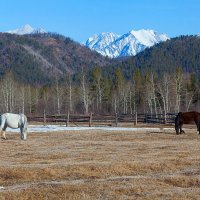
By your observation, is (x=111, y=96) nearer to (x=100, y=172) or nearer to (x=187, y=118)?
(x=187, y=118)

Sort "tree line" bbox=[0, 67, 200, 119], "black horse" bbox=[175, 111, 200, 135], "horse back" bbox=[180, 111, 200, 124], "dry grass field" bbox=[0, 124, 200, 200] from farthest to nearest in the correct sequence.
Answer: "tree line" bbox=[0, 67, 200, 119]
"horse back" bbox=[180, 111, 200, 124]
"black horse" bbox=[175, 111, 200, 135]
"dry grass field" bbox=[0, 124, 200, 200]

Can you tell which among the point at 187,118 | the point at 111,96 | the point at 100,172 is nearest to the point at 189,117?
the point at 187,118

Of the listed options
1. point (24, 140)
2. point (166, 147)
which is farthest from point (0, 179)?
point (24, 140)

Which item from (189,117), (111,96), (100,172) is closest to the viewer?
(100,172)

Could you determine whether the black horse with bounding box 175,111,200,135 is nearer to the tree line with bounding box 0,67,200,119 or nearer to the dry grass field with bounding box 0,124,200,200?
the dry grass field with bounding box 0,124,200,200

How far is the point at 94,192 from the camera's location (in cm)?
1193

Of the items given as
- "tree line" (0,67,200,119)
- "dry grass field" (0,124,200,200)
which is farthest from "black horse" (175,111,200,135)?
"tree line" (0,67,200,119)

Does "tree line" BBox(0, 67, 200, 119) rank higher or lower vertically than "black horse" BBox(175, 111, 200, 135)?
higher

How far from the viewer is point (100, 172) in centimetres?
1495

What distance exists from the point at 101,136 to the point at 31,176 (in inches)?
616

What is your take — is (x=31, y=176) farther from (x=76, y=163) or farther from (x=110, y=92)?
(x=110, y=92)

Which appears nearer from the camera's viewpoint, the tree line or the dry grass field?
the dry grass field

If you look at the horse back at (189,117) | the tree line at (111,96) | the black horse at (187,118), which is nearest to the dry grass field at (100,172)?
the black horse at (187,118)

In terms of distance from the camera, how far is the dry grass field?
11875mm
